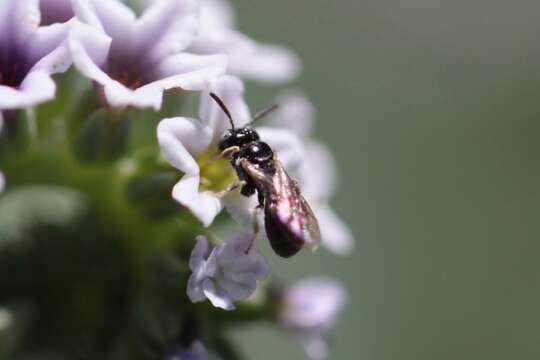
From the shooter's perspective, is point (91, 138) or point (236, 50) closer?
point (91, 138)

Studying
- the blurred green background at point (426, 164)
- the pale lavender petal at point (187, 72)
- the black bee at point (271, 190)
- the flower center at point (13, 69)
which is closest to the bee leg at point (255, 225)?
the black bee at point (271, 190)

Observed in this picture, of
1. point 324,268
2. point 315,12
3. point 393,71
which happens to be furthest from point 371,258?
point 315,12

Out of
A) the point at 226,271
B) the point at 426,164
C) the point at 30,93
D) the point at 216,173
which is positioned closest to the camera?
the point at 30,93

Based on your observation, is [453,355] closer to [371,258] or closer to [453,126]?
[371,258]

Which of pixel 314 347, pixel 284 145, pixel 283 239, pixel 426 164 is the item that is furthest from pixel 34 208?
pixel 426 164

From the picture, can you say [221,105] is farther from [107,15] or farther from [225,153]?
[107,15]

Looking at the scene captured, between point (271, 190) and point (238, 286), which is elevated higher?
point (271, 190)

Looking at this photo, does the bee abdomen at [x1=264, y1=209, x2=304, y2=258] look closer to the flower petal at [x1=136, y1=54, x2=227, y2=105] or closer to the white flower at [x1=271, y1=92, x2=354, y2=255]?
the flower petal at [x1=136, y1=54, x2=227, y2=105]

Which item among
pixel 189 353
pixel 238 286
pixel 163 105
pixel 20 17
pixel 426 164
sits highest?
pixel 426 164

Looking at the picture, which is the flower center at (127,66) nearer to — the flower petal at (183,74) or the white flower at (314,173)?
the flower petal at (183,74)
